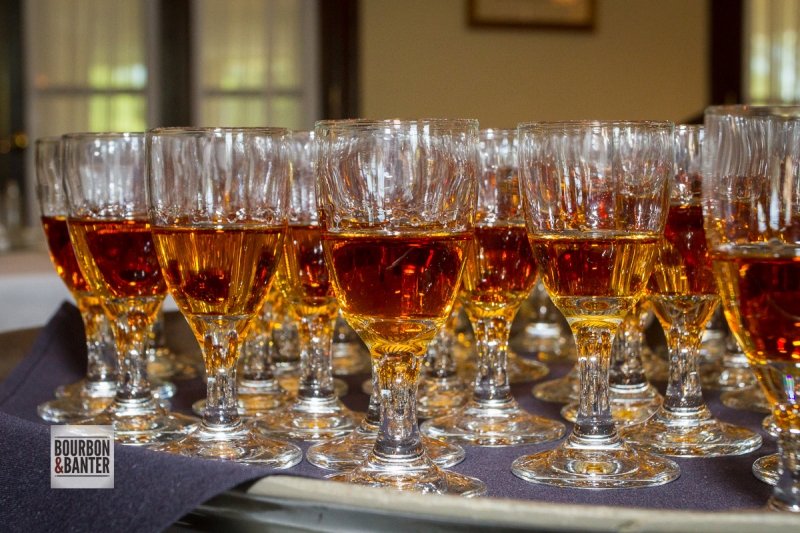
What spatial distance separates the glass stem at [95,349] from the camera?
3.62 feet

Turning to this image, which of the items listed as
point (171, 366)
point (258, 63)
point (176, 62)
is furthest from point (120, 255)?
point (258, 63)

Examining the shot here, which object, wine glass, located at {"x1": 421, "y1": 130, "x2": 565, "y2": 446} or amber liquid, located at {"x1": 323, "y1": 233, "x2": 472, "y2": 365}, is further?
wine glass, located at {"x1": 421, "y1": 130, "x2": 565, "y2": 446}

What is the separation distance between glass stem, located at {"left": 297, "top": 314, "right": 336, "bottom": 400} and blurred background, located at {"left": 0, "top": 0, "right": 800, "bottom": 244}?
438 centimetres

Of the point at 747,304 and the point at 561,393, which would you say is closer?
the point at 747,304

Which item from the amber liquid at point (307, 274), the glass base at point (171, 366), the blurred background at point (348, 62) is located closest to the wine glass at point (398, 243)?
the amber liquid at point (307, 274)

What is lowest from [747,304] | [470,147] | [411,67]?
[747,304]

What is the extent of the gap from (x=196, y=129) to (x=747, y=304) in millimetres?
430

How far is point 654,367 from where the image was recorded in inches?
47.1

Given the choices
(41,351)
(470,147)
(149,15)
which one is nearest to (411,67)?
(149,15)

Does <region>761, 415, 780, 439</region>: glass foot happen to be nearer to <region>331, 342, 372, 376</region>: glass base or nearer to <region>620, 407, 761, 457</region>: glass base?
<region>620, 407, 761, 457</region>: glass base

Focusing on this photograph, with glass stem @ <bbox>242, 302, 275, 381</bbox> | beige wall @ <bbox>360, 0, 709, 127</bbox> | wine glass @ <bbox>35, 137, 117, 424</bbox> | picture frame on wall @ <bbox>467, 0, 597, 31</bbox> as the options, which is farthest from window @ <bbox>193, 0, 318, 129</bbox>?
glass stem @ <bbox>242, 302, 275, 381</bbox>

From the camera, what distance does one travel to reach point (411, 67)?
550cm

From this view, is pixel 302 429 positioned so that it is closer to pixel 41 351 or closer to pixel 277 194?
pixel 277 194

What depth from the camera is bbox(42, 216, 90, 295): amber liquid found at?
3.56ft
